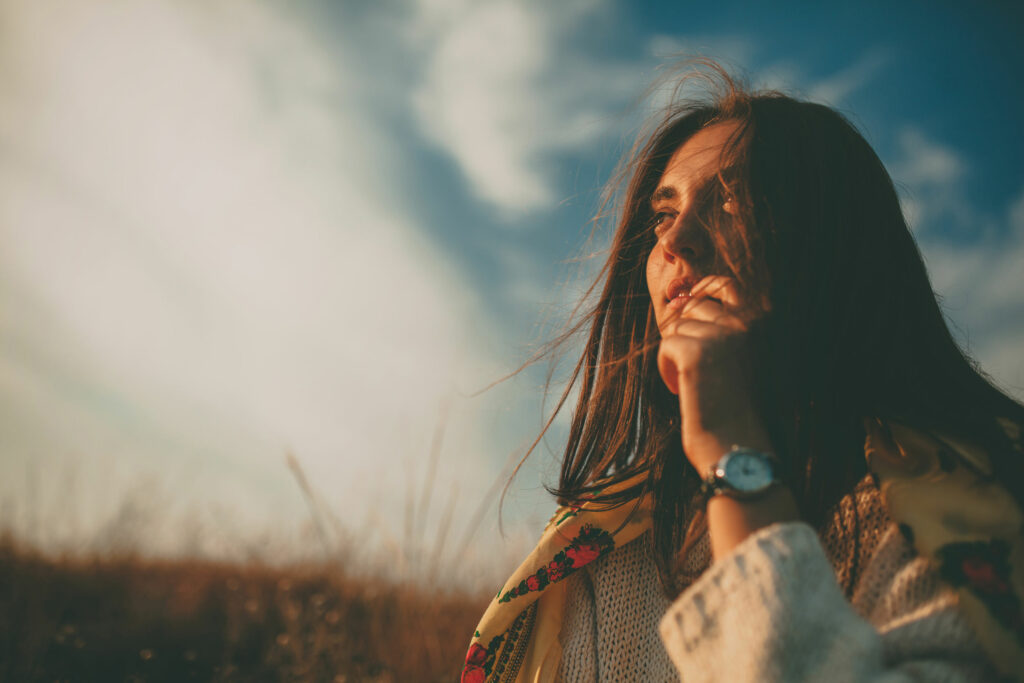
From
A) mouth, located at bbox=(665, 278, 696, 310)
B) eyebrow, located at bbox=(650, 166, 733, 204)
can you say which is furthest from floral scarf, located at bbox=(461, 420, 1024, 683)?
eyebrow, located at bbox=(650, 166, 733, 204)

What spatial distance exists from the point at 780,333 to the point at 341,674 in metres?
2.85

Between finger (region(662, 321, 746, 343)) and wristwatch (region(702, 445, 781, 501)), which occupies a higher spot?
finger (region(662, 321, 746, 343))

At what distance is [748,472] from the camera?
0.92 m

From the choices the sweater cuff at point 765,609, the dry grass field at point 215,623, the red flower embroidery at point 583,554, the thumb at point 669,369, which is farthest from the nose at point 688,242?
the dry grass field at point 215,623

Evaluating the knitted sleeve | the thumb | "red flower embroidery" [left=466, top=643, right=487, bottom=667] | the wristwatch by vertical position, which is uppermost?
the thumb

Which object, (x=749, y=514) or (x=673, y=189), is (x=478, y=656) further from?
(x=673, y=189)

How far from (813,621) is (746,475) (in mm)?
225

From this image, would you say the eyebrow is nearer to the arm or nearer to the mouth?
the mouth

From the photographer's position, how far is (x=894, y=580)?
90 cm

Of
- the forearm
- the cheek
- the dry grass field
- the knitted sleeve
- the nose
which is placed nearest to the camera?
the knitted sleeve

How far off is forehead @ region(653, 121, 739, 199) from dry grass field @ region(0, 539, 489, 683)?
258cm

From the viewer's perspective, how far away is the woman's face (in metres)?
1.28

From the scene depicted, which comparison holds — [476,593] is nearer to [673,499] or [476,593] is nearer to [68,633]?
[68,633]

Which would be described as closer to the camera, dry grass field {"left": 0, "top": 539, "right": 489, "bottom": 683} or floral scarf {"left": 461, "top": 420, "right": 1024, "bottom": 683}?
floral scarf {"left": 461, "top": 420, "right": 1024, "bottom": 683}
